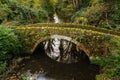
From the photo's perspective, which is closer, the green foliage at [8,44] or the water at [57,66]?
the water at [57,66]

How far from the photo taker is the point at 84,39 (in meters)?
15.6

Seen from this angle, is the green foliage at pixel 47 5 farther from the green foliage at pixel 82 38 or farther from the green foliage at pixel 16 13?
the green foliage at pixel 82 38

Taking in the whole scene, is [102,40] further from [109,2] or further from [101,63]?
[109,2]

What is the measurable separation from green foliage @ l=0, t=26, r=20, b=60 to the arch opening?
2.42 metres

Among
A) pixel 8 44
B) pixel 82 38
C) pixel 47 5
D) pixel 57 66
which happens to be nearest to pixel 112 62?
pixel 82 38

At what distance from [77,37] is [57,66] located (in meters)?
2.82

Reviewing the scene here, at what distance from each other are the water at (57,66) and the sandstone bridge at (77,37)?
118 cm

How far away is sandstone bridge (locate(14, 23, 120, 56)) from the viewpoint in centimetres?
1502

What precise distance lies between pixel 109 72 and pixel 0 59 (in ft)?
25.6

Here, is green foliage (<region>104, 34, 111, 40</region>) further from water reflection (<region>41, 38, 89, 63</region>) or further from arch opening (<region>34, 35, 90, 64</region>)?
water reflection (<region>41, 38, 89, 63</region>)

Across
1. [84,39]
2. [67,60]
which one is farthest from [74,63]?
[84,39]

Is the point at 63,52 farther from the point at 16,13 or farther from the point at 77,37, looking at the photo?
the point at 16,13

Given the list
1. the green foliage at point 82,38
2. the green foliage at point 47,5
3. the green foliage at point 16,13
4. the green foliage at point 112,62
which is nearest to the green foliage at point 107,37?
the green foliage at point 112,62

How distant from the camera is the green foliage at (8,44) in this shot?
1543 cm
